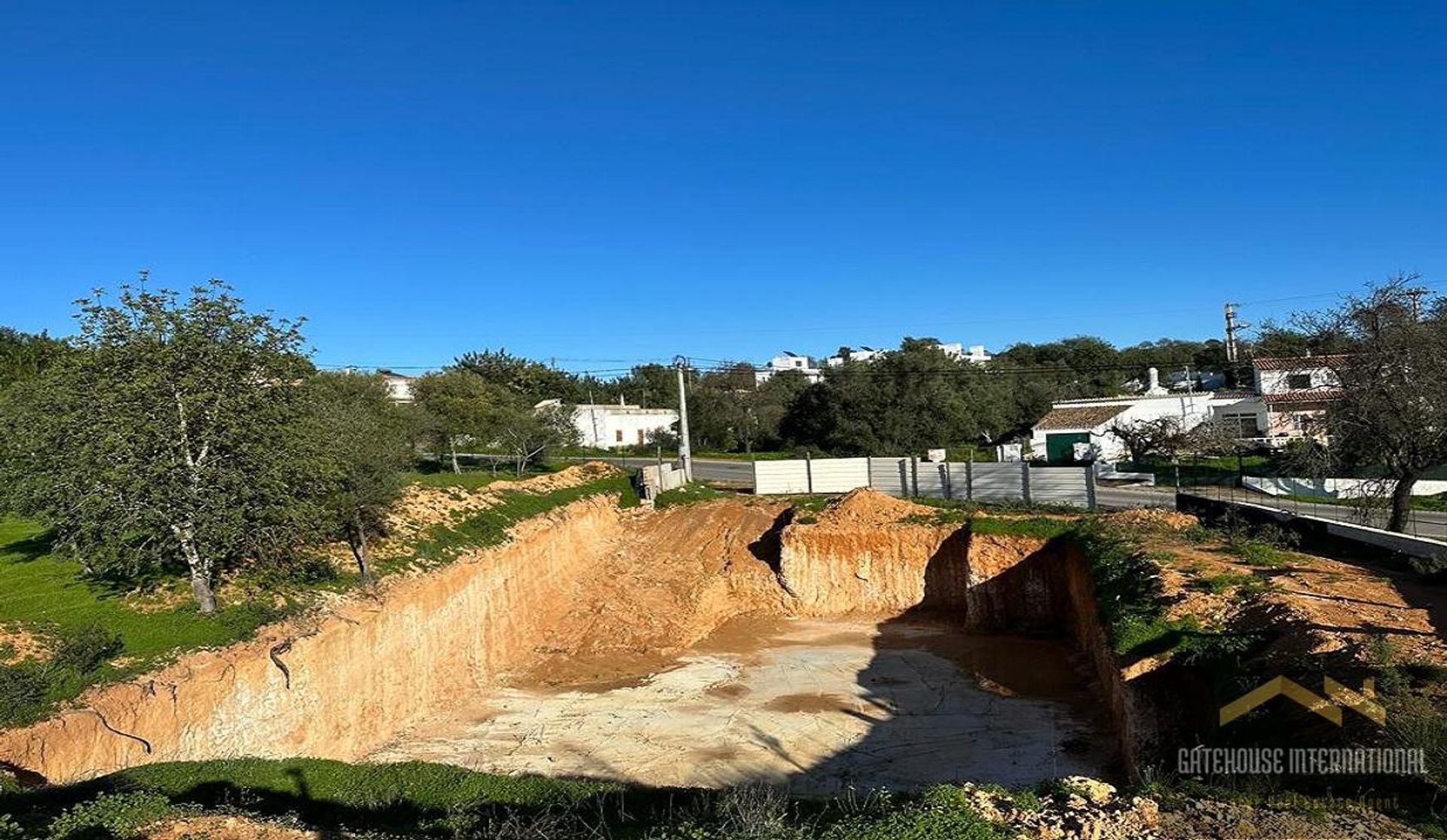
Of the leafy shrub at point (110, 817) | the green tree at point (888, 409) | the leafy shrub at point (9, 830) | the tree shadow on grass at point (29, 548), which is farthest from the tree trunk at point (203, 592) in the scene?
the green tree at point (888, 409)

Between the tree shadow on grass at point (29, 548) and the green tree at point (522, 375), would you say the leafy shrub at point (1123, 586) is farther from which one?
the green tree at point (522, 375)

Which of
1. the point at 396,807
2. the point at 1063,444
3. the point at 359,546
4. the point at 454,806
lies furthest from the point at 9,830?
the point at 1063,444

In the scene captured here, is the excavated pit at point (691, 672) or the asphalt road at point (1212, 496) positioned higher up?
the asphalt road at point (1212, 496)

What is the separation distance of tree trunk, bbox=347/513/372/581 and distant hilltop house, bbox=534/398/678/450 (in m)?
48.4

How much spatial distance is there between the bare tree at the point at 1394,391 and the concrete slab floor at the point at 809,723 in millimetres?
9263

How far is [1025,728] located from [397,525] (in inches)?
741

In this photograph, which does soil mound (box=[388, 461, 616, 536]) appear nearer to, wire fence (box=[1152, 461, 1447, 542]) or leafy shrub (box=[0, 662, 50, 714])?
leafy shrub (box=[0, 662, 50, 714])

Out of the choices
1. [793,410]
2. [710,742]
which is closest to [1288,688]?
[710,742]

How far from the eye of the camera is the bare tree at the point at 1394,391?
1909cm

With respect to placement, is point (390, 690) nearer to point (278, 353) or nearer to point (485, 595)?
point (485, 595)

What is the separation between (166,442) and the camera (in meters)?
15.6

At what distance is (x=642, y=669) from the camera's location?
23.5 m

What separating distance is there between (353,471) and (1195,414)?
164ft

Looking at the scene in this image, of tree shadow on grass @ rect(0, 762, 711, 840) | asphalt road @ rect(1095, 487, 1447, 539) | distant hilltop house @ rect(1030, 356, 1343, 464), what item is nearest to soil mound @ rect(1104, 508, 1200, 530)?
asphalt road @ rect(1095, 487, 1447, 539)
